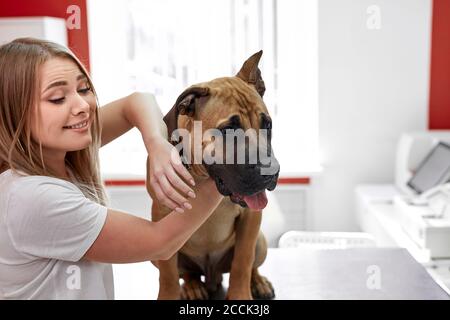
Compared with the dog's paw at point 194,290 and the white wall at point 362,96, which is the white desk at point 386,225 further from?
the dog's paw at point 194,290

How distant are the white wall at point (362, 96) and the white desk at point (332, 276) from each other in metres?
0.07

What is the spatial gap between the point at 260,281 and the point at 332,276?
0.12 m

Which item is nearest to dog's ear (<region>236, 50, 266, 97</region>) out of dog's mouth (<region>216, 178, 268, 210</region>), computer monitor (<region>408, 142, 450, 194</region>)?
dog's mouth (<region>216, 178, 268, 210</region>)

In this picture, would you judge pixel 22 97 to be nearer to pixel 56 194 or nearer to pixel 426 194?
pixel 56 194

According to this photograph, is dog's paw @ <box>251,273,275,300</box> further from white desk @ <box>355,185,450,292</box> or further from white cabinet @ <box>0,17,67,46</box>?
white cabinet @ <box>0,17,67,46</box>

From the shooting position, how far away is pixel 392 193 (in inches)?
48.4

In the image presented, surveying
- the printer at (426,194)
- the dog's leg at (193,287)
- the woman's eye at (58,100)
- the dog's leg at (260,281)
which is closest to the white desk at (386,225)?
the printer at (426,194)

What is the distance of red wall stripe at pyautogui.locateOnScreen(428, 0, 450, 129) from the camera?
707 millimetres

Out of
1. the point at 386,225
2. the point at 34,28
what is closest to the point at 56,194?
the point at 34,28

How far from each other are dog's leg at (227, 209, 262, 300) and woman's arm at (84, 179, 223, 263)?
0.42 ft

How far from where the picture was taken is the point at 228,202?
69cm

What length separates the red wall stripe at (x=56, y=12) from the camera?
0.65 meters
